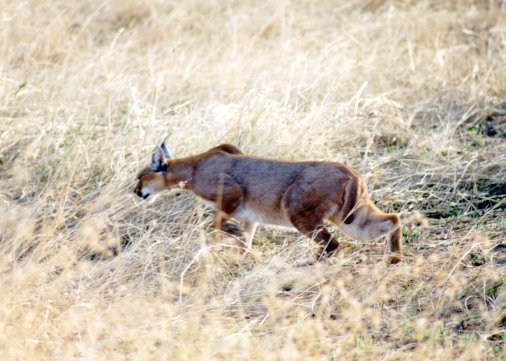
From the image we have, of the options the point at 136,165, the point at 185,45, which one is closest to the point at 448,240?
the point at 136,165

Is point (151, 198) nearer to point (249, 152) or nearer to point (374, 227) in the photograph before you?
point (249, 152)

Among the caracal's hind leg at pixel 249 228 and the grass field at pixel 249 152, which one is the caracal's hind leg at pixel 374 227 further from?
the caracal's hind leg at pixel 249 228

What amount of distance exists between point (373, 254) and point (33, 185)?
278 centimetres

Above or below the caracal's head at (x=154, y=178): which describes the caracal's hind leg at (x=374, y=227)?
below

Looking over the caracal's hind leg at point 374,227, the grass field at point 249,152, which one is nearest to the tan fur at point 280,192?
the caracal's hind leg at point 374,227

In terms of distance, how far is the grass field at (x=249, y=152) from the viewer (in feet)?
15.5

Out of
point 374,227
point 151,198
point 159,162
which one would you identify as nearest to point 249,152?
point 159,162

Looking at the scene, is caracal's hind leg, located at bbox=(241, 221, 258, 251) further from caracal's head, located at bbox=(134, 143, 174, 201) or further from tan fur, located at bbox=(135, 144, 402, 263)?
caracal's head, located at bbox=(134, 143, 174, 201)

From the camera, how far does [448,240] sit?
6.15 m

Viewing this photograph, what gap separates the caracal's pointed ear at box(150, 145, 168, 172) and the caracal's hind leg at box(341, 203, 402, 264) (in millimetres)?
1502

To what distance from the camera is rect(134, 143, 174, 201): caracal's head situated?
6.57 metres

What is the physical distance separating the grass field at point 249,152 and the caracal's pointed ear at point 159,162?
0.95 feet

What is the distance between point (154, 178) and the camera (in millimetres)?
6578

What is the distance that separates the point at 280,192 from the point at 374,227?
72cm
